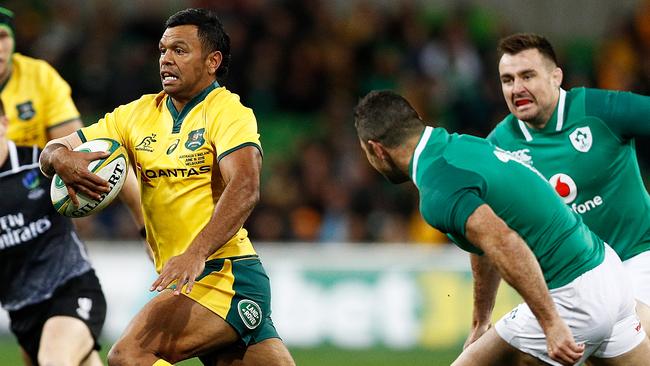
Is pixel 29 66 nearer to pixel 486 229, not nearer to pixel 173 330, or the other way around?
pixel 173 330

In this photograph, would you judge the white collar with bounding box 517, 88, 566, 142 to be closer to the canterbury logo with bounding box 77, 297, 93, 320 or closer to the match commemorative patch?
the match commemorative patch

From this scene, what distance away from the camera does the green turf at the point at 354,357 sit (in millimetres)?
10728

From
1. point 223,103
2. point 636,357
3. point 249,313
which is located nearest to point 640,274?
point 636,357

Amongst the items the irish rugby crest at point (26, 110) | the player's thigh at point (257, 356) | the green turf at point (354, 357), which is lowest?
the green turf at point (354, 357)

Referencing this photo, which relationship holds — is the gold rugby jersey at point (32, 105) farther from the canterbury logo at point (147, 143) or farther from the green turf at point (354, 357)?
the green turf at point (354, 357)

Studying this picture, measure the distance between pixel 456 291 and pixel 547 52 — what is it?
599 centimetres

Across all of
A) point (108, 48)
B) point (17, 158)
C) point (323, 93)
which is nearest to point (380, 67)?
point (323, 93)

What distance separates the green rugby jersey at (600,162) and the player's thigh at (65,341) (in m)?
2.65

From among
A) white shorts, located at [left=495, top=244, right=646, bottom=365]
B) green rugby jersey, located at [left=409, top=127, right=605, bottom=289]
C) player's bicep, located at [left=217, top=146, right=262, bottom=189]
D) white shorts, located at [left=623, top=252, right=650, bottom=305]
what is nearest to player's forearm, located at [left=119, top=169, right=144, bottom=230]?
player's bicep, located at [left=217, top=146, right=262, bottom=189]

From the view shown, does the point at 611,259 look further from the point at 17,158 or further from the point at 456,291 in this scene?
the point at 456,291

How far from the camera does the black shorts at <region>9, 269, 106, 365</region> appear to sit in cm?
671

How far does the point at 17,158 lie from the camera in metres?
6.81

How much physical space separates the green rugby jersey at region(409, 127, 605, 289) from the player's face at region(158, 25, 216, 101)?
3.91 ft

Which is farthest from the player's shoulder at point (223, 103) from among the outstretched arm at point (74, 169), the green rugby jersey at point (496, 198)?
the green rugby jersey at point (496, 198)
